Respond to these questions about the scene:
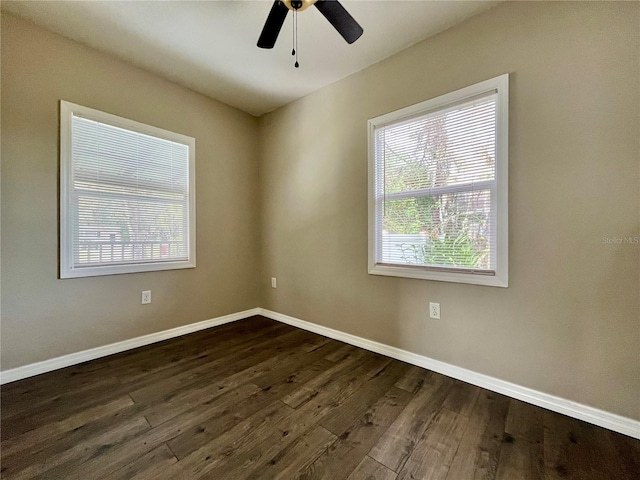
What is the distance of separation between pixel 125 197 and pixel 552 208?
3390 mm

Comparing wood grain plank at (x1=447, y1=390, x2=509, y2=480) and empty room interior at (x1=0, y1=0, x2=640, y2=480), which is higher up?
empty room interior at (x1=0, y1=0, x2=640, y2=480)

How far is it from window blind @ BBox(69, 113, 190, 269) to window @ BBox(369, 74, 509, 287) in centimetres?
206

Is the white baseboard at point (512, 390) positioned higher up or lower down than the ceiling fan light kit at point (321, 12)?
lower down

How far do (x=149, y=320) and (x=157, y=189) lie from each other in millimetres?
1323

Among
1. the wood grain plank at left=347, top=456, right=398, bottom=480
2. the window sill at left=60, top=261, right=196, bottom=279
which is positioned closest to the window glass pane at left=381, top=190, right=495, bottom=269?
the wood grain plank at left=347, top=456, right=398, bottom=480

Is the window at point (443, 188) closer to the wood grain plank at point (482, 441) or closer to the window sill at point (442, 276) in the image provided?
the window sill at point (442, 276)

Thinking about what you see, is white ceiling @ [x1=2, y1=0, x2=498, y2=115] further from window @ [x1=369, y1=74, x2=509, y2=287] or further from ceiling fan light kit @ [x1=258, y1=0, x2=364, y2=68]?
window @ [x1=369, y1=74, x2=509, y2=287]

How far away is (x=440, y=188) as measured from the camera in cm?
208

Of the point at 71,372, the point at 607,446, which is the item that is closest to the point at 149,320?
the point at 71,372

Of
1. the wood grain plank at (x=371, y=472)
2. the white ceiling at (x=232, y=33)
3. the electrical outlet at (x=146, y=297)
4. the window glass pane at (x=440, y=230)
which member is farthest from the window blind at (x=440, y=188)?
the electrical outlet at (x=146, y=297)

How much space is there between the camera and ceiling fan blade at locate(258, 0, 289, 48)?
1.49 m

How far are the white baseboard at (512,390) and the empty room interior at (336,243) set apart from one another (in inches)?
0.6

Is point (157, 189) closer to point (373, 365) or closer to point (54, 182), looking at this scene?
point (54, 182)

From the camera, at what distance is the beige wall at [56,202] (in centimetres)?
192
